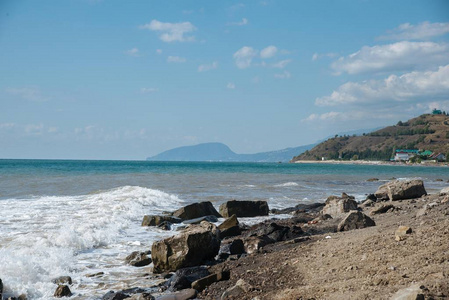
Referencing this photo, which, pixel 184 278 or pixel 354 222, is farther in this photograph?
pixel 354 222

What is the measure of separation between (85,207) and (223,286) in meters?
13.7

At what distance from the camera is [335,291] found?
592 cm

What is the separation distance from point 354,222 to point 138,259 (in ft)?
20.0

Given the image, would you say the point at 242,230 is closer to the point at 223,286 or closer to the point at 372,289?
the point at 223,286

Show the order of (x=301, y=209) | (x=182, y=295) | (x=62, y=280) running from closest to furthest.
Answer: (x=182, y=295)
(x=62, y=280)
(x=301, y=209)

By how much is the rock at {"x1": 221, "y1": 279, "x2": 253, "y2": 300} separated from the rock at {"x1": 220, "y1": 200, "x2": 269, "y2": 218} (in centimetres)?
1107

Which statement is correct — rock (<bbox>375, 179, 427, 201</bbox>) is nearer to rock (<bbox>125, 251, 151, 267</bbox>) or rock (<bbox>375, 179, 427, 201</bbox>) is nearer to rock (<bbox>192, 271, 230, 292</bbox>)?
rock (<bbox>125, 251, 151, 267</bbox>)

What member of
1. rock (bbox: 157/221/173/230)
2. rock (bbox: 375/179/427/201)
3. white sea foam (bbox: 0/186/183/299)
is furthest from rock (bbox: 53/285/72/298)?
rock (bbox: 375/179/427/201)

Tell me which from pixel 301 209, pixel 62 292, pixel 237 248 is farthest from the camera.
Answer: pixel 301 209

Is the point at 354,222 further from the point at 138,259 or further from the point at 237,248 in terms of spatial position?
the point at 138,259

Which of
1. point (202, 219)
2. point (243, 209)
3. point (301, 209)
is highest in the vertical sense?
point (243, 209)

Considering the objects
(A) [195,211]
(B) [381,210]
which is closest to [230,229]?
(A) [195,211]

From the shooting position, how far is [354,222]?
11383 mm

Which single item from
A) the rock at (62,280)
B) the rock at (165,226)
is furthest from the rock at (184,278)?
the rock at (165,226)
